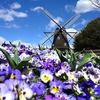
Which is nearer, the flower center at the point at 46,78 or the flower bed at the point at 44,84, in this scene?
the flower bed at the point at 44,84

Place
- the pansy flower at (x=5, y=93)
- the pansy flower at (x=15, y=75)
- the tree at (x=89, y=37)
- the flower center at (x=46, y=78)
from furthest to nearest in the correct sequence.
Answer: the tree at (x=89, y=37), the flower center at (x=46, y=78), the pansy flower at (x=15, y=75), the pansy flower at (x=5, y=93)

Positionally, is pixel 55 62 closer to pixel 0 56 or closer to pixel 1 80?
pixel 0 56

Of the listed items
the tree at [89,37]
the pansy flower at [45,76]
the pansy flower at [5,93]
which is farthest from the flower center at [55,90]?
the tree at [89,37]

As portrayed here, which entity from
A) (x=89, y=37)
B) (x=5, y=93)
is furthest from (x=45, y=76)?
(x=89, y=37)

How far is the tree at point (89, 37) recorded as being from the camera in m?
26.1

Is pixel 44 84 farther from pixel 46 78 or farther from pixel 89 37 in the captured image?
pixel 89 37

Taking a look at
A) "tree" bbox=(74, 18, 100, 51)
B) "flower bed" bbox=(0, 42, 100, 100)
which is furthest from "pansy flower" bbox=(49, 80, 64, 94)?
"tree" bbox=(74, 18, 100, 51)

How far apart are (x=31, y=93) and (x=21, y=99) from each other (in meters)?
0.10

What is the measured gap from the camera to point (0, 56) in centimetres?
333

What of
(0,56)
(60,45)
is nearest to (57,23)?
(60,45)

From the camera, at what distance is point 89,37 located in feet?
87.4

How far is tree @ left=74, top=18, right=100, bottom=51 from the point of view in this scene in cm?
2609

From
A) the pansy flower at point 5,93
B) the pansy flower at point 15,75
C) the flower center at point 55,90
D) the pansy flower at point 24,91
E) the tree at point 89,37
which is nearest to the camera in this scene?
the pansy flower at point 5,93

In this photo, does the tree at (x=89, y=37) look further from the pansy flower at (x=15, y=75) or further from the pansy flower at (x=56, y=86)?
the pansy flower at (x=15, y=75)
